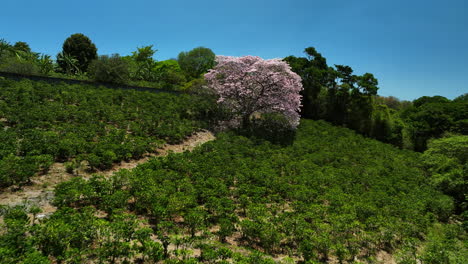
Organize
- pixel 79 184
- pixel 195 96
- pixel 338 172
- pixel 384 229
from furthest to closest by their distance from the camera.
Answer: pixel 195 96, pixel 338 172, pixel 384 229, pixel 79 184

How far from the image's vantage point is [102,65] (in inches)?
950

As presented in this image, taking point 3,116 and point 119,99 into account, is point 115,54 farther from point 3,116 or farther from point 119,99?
point 3,116

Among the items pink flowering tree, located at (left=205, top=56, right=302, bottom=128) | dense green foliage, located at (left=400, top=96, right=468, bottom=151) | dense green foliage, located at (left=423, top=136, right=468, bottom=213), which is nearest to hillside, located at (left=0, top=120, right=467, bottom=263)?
dense green foliage, located at (left=423, top=136, right=468, bottom=213)

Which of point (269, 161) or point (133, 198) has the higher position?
point (269, 161)

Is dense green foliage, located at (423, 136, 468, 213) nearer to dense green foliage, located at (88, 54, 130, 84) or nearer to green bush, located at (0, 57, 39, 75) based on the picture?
dense green foliage, located at (88, 54, 130, 84)

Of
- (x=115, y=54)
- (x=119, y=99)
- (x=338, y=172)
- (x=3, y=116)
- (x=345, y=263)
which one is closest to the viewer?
(x=345, y=263)

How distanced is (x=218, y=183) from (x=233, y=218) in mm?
2024

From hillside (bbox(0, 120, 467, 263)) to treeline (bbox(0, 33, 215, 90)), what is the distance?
14844mm

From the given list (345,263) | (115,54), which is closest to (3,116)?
(345,263)

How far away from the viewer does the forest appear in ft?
16.1

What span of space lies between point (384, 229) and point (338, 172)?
5.35 metres

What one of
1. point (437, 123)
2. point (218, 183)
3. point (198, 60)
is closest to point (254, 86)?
point (218, 183)

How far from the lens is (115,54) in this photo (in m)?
27.0

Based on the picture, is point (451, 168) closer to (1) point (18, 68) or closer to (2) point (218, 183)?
(2) point (218, 183)
